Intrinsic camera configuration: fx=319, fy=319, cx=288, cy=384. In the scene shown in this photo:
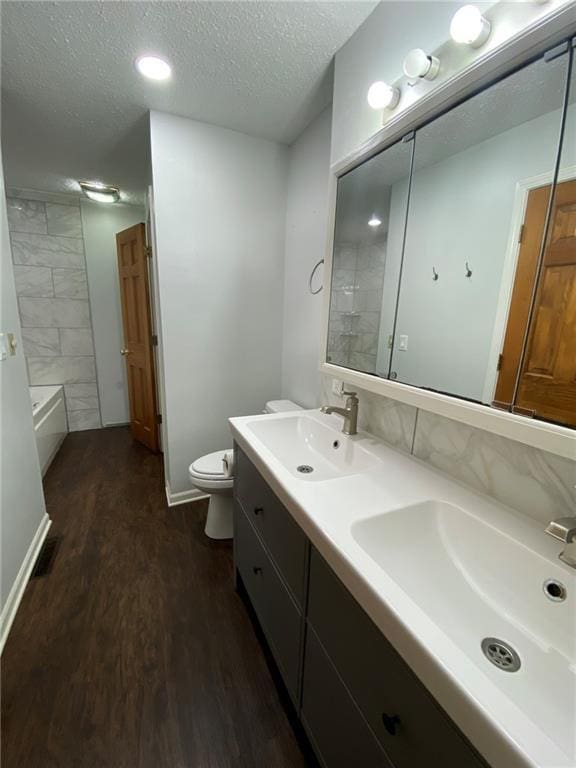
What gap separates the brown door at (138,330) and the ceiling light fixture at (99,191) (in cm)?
44

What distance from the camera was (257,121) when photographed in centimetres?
191

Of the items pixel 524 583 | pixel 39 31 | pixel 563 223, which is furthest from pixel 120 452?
pixel 563 223

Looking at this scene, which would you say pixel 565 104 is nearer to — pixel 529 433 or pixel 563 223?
pixel 563 223

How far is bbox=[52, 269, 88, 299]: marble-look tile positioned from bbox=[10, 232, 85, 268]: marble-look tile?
0.07 meters

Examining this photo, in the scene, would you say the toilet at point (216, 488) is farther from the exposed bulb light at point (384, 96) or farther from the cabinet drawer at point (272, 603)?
the exposed bulb light at point (384, 96)

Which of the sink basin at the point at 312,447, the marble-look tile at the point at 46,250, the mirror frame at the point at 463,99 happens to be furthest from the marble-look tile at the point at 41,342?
the mirror frame at the point at 463,99

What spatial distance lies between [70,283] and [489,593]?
416 centimetres

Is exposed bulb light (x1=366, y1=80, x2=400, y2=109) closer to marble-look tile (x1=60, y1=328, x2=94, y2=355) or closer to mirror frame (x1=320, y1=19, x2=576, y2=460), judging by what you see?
mirror frame (x1=320, y1=19, x2=576, y2=460)

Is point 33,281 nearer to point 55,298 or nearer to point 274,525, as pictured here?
point 55,298

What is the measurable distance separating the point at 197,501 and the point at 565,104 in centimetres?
257

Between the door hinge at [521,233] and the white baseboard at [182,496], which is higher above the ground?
the door hinge at [521,233]

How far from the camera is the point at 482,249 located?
919 mm

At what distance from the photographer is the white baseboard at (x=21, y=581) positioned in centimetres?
138

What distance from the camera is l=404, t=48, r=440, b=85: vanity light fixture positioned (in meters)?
0.92
